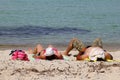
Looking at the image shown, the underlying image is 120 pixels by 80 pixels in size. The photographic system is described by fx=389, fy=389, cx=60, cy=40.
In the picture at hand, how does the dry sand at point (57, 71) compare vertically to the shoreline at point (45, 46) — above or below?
below

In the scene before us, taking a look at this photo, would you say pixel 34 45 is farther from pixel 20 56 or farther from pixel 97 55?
Answer: pixel 97 55

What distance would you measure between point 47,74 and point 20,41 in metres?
6.94

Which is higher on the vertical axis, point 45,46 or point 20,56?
point 45,46

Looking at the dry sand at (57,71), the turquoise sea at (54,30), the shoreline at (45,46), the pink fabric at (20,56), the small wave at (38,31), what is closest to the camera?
the dry sand at (57,71)

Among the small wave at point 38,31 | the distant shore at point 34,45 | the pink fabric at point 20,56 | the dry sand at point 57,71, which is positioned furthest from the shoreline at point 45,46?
the dry sand at point 57,71

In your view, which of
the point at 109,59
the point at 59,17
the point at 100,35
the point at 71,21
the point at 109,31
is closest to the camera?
the point at 109,59

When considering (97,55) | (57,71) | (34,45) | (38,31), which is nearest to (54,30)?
(38,31)

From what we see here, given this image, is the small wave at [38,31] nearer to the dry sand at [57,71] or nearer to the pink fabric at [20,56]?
the pink fabric at [20,56]

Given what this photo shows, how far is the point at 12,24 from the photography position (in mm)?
17922

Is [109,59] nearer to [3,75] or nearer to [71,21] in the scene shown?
[3,75]

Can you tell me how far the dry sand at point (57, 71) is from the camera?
21.9 ft

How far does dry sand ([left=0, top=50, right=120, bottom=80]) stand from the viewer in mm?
6680

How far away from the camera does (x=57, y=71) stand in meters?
6.93

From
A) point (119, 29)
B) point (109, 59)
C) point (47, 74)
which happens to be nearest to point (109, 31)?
point (119, 29)
